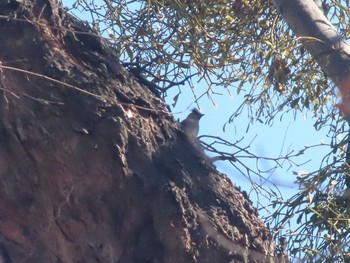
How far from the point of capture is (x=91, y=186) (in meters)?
2.01

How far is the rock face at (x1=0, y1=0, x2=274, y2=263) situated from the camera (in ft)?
6.57

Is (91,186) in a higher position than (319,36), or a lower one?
lower

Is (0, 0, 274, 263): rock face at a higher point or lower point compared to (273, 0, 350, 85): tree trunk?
lower

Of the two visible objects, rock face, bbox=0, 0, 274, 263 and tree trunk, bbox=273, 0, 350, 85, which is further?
tree trunk, bbox=273, 0, 350, 85

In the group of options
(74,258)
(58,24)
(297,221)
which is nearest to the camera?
(74,258)

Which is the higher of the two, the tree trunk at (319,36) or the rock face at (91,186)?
the tree trunk at (319,36)

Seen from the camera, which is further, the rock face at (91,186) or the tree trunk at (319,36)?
the tree trunk at (319,36)

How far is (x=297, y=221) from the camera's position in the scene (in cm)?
296

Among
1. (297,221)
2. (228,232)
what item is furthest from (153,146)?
(297,221)

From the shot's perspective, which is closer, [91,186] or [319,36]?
[91,186]

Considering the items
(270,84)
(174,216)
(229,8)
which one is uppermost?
(229,8)

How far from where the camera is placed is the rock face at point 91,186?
2002mm

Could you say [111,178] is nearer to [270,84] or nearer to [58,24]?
[58,24]

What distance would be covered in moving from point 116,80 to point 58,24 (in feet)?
0.78
